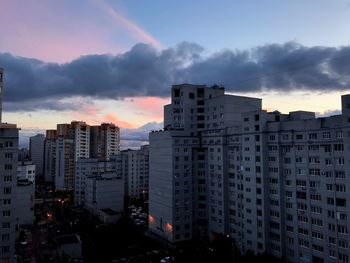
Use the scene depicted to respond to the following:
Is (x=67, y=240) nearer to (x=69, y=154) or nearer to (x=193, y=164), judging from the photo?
(x=193, y=164)

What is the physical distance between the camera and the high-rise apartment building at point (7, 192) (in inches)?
2104

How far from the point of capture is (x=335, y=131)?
52.7 m

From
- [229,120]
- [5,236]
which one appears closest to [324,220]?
[229,120]

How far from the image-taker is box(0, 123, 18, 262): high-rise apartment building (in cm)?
5344

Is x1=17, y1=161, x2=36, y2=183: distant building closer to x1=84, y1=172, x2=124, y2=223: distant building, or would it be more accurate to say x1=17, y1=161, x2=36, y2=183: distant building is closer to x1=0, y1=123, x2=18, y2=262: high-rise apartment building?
x1=84, y1=172, x2=124, y2=223: distant building

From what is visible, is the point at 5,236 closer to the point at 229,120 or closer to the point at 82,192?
the point at 229,120

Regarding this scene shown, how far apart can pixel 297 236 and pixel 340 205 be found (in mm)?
10770

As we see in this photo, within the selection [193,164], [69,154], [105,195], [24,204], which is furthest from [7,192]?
[69,154]

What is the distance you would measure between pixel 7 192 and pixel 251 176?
149 ft

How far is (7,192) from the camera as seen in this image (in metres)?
54.2

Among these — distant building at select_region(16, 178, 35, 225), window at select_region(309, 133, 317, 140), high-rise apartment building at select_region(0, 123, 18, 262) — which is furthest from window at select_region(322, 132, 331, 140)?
distant building at select_region(16, 178, 35, 225)

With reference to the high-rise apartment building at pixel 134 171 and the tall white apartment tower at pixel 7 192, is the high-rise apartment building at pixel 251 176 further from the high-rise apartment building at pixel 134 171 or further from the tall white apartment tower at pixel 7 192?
the high-rise apartment building at pixel 134 171

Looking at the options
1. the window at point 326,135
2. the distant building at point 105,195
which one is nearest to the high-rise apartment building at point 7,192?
the window at point 326,135

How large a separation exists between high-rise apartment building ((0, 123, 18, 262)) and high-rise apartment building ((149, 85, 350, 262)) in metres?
36.2
